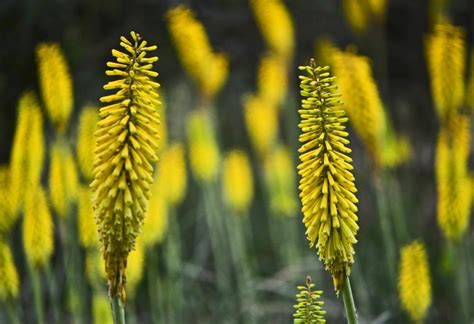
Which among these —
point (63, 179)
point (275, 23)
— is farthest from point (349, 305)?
point (275, 23)

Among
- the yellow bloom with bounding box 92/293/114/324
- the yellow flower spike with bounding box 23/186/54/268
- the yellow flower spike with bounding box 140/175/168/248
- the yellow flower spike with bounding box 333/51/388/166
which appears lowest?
the yellow bloom with bounding box 92/293/114/324

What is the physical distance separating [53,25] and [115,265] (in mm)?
5604

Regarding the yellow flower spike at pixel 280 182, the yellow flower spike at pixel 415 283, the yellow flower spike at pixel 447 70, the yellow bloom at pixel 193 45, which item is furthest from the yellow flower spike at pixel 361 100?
the yellow flower spike at pixel 280 182

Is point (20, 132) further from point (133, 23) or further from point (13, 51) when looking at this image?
point (133, 23)

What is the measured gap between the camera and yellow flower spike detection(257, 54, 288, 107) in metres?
6.43

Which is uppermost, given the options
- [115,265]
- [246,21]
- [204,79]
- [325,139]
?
[246,21]

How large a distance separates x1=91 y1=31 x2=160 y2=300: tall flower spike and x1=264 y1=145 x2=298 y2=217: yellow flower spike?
4.51 metres

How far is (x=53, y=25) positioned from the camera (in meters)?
7.19

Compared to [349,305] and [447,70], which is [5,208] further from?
[349,305]

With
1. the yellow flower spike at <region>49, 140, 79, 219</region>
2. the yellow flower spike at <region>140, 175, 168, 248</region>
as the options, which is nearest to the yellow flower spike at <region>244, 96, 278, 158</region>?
the yellow flower spike at <region>140, 175, 168, 248</region>

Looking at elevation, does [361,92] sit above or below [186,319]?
above

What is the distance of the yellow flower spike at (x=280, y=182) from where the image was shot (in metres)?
6.53

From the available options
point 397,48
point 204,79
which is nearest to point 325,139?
point 204,79

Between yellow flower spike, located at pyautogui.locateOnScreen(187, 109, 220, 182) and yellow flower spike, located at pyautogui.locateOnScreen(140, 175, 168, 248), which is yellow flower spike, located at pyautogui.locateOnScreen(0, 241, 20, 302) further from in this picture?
yellow flower spike, located at pyautogui.locateOnScreen(187, 109, 220, 182)
